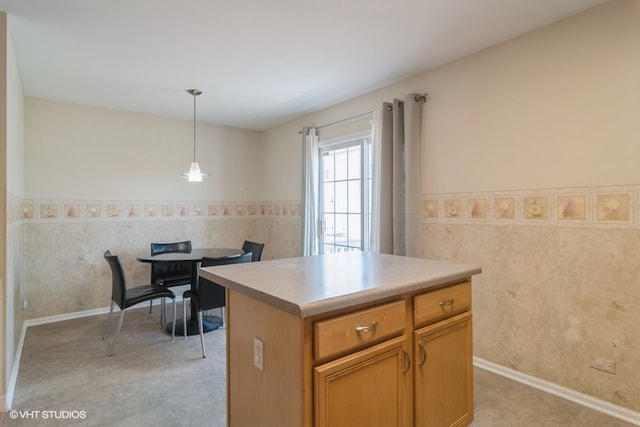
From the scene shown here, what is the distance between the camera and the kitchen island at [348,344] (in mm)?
1230

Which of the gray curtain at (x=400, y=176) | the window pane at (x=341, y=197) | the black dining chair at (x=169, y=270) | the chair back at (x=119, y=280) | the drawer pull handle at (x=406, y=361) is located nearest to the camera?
the drawer pull handle at (x=406, y=361)

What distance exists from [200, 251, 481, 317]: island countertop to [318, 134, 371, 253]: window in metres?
1.78

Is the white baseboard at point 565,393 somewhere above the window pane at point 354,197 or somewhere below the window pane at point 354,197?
below

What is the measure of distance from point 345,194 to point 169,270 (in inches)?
88.5

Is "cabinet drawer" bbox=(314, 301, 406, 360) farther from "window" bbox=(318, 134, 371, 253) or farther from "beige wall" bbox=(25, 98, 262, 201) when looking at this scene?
A: "beige wall" bbox=(25, 98, 262, 201)

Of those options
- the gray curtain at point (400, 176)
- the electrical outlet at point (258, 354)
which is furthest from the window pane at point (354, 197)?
the electrical outlet at point (258, 354)

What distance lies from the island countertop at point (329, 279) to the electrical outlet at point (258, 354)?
21 centimetres

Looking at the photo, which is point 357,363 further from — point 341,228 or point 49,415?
point 341,228

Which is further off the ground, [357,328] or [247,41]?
[247,41]

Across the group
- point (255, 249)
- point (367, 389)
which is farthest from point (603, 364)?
point (255, 249)

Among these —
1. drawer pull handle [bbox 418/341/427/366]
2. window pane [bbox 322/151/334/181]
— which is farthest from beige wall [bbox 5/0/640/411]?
drawer pull handle [bbox 418/341/427/366]

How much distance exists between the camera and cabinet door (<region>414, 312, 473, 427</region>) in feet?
5.18

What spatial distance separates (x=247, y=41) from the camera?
257cm

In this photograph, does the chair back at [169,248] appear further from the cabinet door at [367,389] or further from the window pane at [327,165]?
the cabinet door at [367,389]
